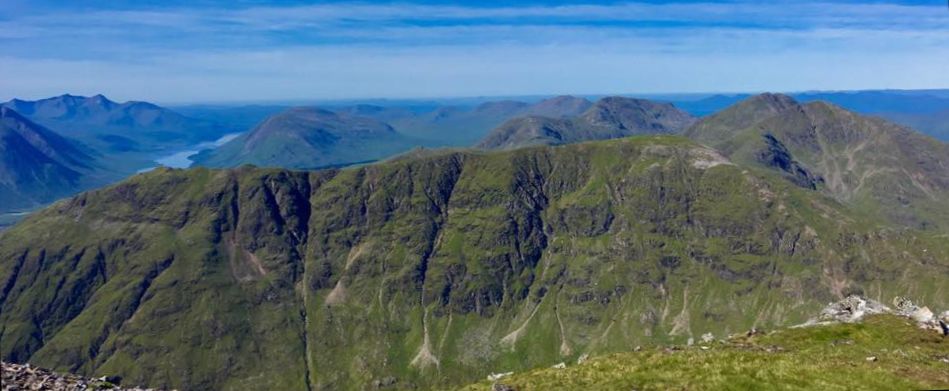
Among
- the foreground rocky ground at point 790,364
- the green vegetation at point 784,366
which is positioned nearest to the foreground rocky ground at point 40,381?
the green vegetation at point 784,366

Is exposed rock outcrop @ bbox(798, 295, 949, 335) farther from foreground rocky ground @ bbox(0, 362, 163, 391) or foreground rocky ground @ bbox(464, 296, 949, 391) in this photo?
foreground rocky ground @ bbox(0, 362, 163, 391)

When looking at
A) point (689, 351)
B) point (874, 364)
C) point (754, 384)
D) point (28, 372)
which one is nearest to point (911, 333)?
point (874, 364)

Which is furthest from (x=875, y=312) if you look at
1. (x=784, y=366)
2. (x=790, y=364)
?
(x=784, y=366)

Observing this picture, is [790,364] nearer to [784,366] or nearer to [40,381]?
[784,366]

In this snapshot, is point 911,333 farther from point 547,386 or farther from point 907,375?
point 547,386

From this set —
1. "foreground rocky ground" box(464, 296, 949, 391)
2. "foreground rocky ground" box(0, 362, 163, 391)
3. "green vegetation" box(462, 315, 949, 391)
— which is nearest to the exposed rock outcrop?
"foreground rocky ground" box(464, 296, 949, 391)

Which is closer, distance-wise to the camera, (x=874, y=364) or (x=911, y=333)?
(x=874, y=364)
